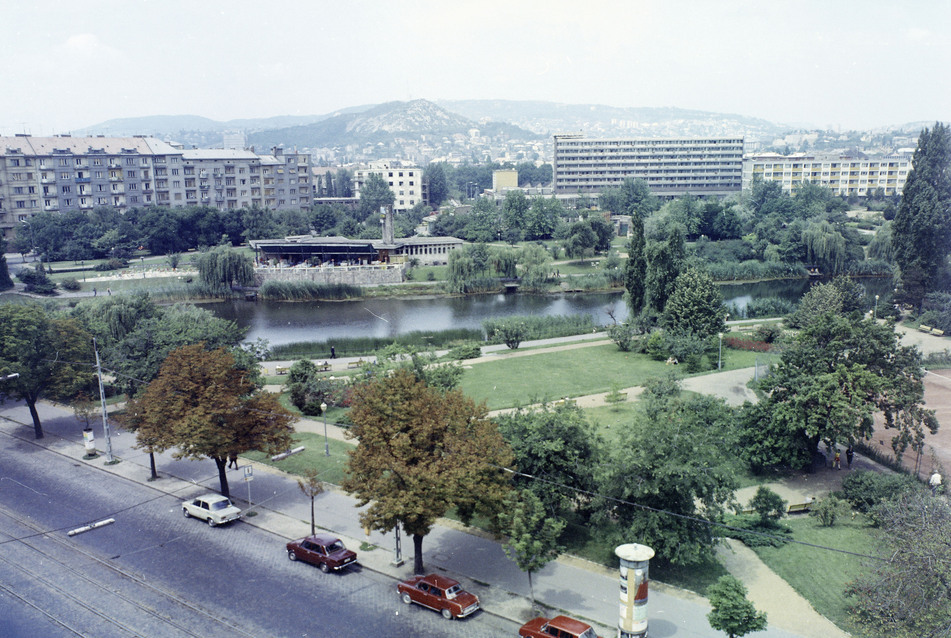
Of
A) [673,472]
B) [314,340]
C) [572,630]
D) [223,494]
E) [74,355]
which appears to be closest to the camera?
[572,630]

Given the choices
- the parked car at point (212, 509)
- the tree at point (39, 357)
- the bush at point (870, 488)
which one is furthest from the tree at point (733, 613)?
the tree at point (39, 357)

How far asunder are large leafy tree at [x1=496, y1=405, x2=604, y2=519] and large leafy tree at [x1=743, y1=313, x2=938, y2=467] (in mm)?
5635

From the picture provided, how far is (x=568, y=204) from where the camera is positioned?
332 ft

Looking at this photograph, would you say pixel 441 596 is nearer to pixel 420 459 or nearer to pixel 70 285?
pixel 420 459

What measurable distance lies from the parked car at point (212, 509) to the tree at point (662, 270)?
883 inches

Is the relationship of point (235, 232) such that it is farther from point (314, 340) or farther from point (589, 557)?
point (589, 557)

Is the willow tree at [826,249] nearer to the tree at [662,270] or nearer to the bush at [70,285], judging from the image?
the tree at [662,270]

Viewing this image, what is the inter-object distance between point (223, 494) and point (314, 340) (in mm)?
21113

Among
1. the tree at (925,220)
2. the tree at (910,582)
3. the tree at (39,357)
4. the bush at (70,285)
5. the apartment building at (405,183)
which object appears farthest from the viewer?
the apartment building at (405,183)

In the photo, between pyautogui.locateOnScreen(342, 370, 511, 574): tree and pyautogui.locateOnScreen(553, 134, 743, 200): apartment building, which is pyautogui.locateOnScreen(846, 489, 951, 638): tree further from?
pyautogui.locateOnScreen(553, 134, 743, 200): apartment building

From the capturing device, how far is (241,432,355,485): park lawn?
19.4 m

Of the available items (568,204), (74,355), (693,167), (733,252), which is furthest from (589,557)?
(693,167)

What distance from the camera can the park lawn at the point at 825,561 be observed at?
13.2 metres

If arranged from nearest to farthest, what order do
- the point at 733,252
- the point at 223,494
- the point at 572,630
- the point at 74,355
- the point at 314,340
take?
1. the point at 572,630
2. the point at 223,494
3. the point at 74,355
4. the point at 314,340
5. the point at 733,252
